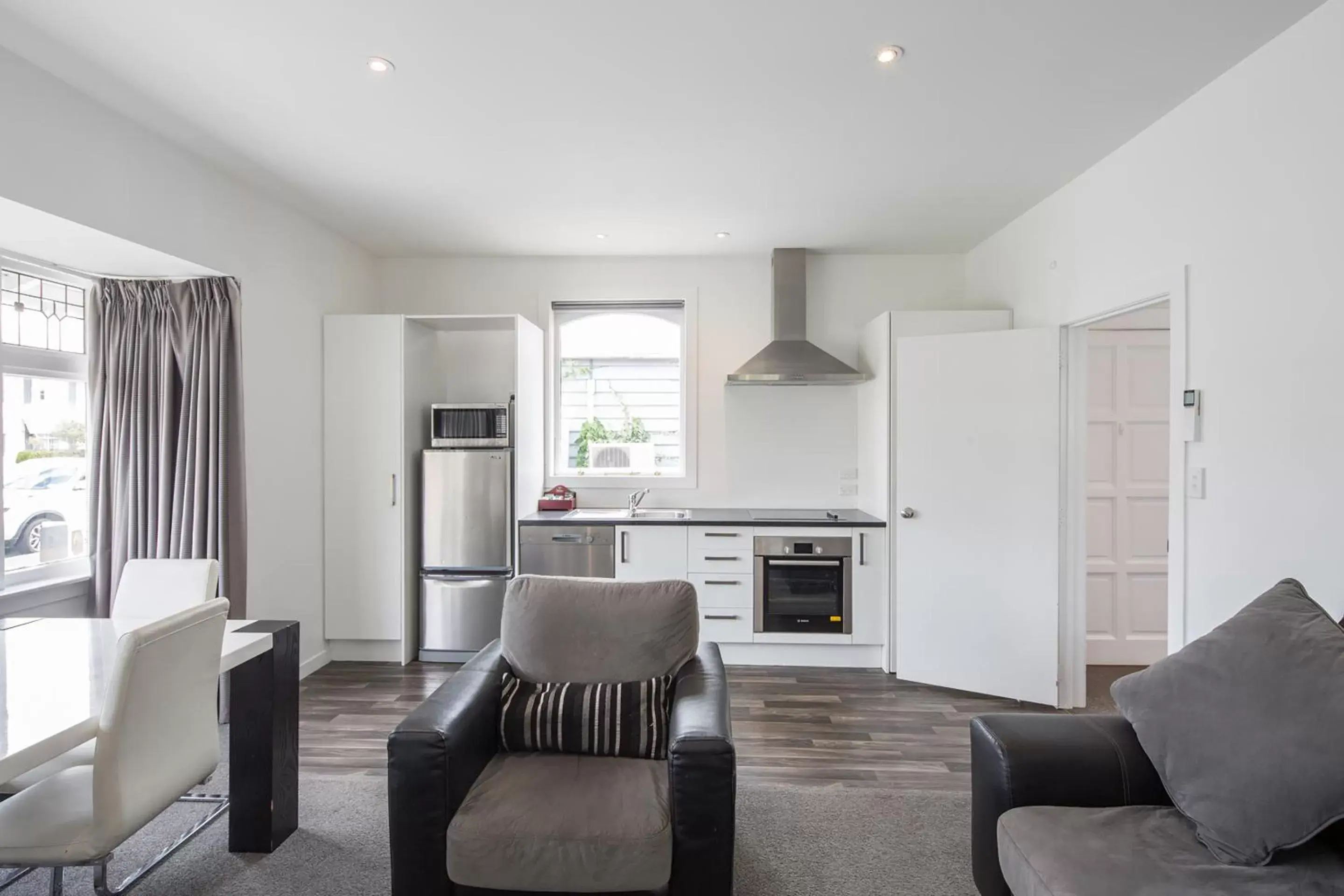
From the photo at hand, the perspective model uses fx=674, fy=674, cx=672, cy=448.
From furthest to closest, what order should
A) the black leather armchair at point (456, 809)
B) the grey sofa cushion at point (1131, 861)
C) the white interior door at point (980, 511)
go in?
the white interior door at point (980, 511), the black leather armchair at point (456, 809), the grey sofa cushion at point (1131, 861)

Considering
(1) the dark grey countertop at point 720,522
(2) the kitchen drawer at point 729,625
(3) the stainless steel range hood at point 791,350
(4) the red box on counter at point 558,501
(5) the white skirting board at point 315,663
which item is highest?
(3) the stainless steel range hood at point 791,350

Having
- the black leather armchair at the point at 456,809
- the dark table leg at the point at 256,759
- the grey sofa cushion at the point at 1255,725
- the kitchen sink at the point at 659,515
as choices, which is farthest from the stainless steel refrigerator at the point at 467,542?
the grey sofa cushion at the point at 1255,725

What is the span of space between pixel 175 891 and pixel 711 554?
113 inches

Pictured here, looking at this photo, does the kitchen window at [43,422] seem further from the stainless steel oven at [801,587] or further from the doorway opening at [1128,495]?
the doorway opening at [1128,495]

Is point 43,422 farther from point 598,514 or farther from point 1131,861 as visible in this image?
point 1131,861

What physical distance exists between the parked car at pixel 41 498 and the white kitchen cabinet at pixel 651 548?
2.67m

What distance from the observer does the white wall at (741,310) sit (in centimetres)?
473

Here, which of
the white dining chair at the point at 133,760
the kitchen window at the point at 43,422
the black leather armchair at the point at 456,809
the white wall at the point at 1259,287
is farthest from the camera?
the kitchen window at the point at 43,422

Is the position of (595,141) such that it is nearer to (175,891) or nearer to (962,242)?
(962,242)

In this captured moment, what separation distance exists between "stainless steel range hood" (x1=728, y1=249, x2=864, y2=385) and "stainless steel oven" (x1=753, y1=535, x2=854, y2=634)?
1020 millimetres

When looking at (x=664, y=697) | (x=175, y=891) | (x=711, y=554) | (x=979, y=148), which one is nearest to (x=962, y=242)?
(x=979, y=148)

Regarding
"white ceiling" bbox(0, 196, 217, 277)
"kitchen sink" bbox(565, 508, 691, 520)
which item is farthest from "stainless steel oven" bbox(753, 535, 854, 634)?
"white ceiling" bbox(0, 196, 217, 277)

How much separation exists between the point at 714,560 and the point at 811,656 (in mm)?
860

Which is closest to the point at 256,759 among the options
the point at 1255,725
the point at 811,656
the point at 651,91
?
the point at 651,91
